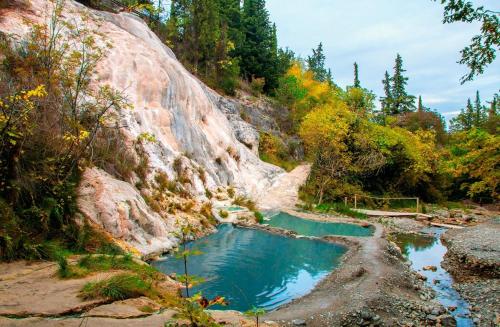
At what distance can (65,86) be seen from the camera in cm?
909

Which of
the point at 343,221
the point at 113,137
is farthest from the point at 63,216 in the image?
the point at 343,221

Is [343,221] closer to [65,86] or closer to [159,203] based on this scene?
[159,203]

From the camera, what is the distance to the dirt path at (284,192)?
2300cm

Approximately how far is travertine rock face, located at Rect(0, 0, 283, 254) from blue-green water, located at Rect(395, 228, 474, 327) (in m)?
8.03

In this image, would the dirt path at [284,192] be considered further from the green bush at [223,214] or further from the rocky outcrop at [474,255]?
the rocky outcrop at [474,255]

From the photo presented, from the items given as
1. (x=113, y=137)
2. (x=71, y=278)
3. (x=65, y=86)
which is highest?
(x=65, y=86)

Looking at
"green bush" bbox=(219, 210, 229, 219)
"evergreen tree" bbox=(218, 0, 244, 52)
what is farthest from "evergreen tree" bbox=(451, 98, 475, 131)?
"green bush" bbox=(219, 210, 229, 219)

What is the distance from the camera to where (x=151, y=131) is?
17.1 meters

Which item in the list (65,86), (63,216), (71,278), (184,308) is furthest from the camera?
(65,86)

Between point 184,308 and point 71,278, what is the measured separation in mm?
2576

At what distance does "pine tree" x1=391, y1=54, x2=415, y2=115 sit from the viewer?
5794 centimetres

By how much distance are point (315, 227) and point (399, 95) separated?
48003 mm

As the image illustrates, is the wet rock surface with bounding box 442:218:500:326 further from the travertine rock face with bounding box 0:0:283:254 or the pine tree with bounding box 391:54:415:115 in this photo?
the pine tree with bounding box 391:54:415:115

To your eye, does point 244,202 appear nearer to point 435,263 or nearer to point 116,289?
point 435,263
